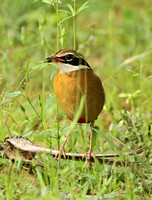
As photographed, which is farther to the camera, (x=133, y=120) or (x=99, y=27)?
(x=99, y=27)

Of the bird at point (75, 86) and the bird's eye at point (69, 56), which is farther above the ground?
the bird's eye at point (69, 56)

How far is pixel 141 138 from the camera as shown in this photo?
427cm

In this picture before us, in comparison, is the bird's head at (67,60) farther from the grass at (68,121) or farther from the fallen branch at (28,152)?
the fallen branch at (28,152)

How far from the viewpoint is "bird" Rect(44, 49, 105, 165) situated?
3.71 metres

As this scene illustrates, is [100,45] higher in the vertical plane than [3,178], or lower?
higher

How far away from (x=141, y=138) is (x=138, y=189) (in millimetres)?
947

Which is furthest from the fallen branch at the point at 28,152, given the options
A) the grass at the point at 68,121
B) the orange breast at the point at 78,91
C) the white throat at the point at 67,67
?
the white throat at the point at 67,67

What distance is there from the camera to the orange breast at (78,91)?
147 inches

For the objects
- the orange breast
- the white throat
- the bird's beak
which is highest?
the bird's beak

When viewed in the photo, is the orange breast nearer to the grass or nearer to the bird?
the bird

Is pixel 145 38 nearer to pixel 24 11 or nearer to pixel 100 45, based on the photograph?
pixel 100 45

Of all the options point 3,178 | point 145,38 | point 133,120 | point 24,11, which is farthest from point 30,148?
point 24,11

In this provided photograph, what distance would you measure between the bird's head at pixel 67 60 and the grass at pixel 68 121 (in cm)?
13

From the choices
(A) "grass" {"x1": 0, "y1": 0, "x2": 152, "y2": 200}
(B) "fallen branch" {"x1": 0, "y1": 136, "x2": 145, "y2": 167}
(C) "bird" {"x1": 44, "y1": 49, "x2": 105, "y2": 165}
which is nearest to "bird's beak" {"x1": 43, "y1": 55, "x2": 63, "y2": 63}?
(C) "bird" {"x1": 44, "y1": 49, "x2": 105, "y2": 165}
